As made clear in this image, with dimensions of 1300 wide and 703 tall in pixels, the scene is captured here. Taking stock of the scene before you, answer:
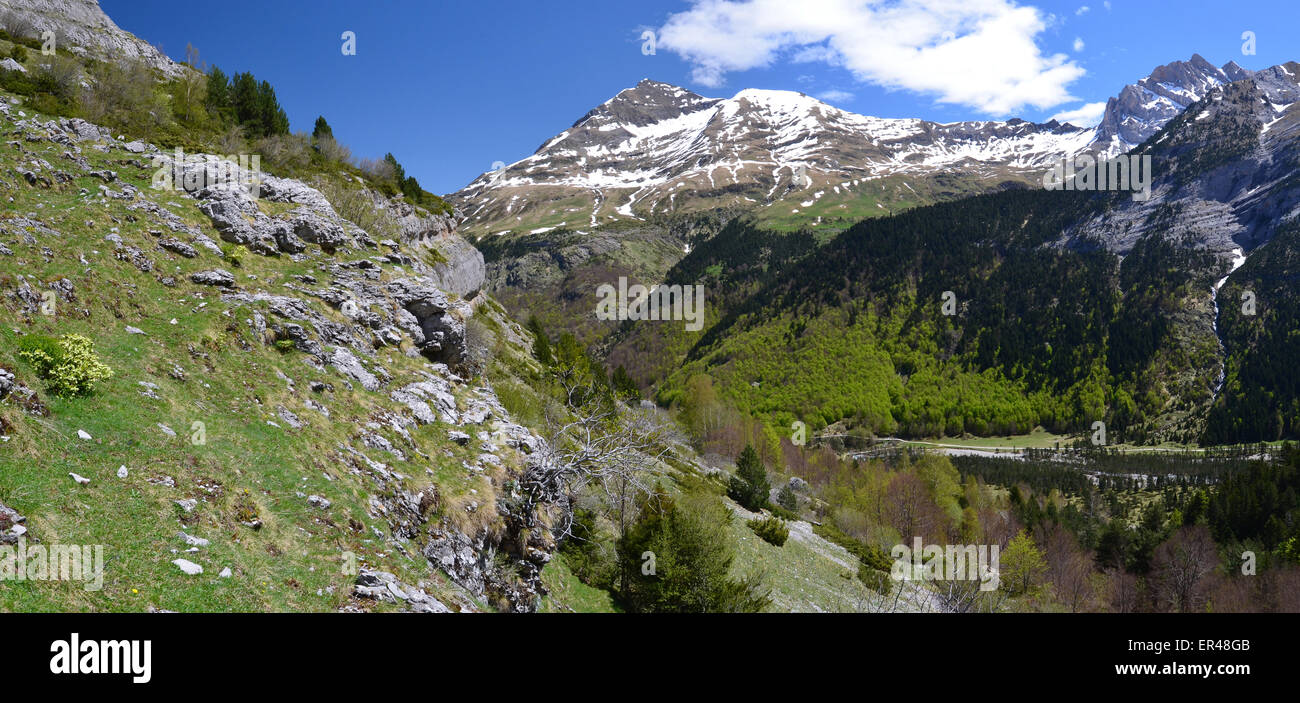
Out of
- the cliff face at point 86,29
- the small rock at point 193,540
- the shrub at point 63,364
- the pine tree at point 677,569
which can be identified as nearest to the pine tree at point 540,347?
the cliff face at point 86,29

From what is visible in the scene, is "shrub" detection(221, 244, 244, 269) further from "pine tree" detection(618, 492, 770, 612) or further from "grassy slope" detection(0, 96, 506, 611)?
"pine tree" detection(618, 492, 770, 612)

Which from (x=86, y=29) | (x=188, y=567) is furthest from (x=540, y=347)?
(x=188, y=567)

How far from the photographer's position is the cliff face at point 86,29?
40.2 m

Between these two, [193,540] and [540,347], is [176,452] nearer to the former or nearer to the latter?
[193,540]

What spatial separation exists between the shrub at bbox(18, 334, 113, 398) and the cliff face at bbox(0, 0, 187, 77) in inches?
1625

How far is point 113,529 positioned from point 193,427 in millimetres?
4248

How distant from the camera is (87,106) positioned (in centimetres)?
2936

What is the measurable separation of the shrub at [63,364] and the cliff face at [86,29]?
41.3m

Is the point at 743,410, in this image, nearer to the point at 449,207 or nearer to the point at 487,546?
the point at 449,207

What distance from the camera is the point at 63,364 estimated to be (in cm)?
1245

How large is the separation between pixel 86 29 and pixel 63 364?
49.3 metres

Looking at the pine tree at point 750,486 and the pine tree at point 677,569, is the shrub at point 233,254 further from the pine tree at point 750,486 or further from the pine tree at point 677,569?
the pine tree at point 750,486

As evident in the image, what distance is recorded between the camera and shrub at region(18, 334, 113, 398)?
12.1m
